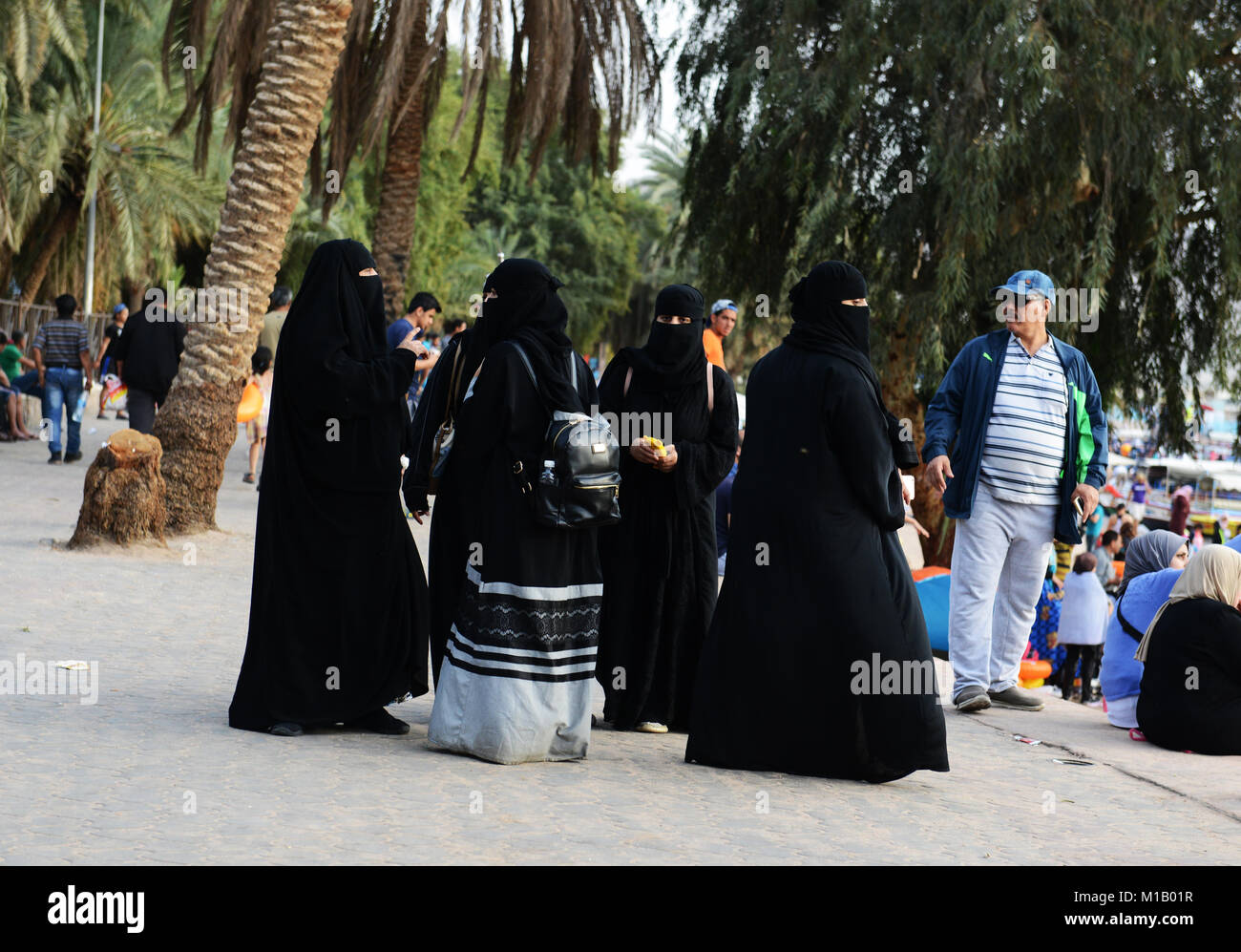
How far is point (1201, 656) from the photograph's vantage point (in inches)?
243

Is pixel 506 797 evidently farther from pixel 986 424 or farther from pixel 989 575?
pixel 986 424

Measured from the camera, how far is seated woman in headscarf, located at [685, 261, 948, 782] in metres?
5.06

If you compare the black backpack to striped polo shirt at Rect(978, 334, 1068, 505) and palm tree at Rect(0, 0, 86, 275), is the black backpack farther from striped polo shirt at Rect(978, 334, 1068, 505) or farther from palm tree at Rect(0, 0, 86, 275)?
palm tree at Rect(0, 0, 86, 275)

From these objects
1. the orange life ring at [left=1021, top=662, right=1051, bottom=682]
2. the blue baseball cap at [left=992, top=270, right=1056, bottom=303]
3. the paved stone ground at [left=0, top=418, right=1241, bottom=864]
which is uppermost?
the blue baseball cap at [left=992, top=270, right=1056, bottom=303]

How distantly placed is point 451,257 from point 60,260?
13.1 meters

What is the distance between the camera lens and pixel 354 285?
540 cm

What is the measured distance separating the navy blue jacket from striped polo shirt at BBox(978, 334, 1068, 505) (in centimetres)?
4

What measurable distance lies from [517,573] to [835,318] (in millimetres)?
1428

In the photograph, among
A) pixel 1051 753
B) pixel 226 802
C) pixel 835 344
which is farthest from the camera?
pixel 1051 753

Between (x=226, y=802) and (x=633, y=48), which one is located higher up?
(x=633, y=48)

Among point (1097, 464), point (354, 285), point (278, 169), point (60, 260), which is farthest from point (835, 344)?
point (60, 260)

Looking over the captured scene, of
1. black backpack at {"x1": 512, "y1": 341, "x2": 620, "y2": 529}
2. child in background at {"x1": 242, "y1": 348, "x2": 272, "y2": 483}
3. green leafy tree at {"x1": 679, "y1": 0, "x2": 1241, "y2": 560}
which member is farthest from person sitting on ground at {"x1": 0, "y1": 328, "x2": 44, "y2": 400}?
black backpack at {"x1": 512, "y1": 341, "x2": 620, "y2": 529}
